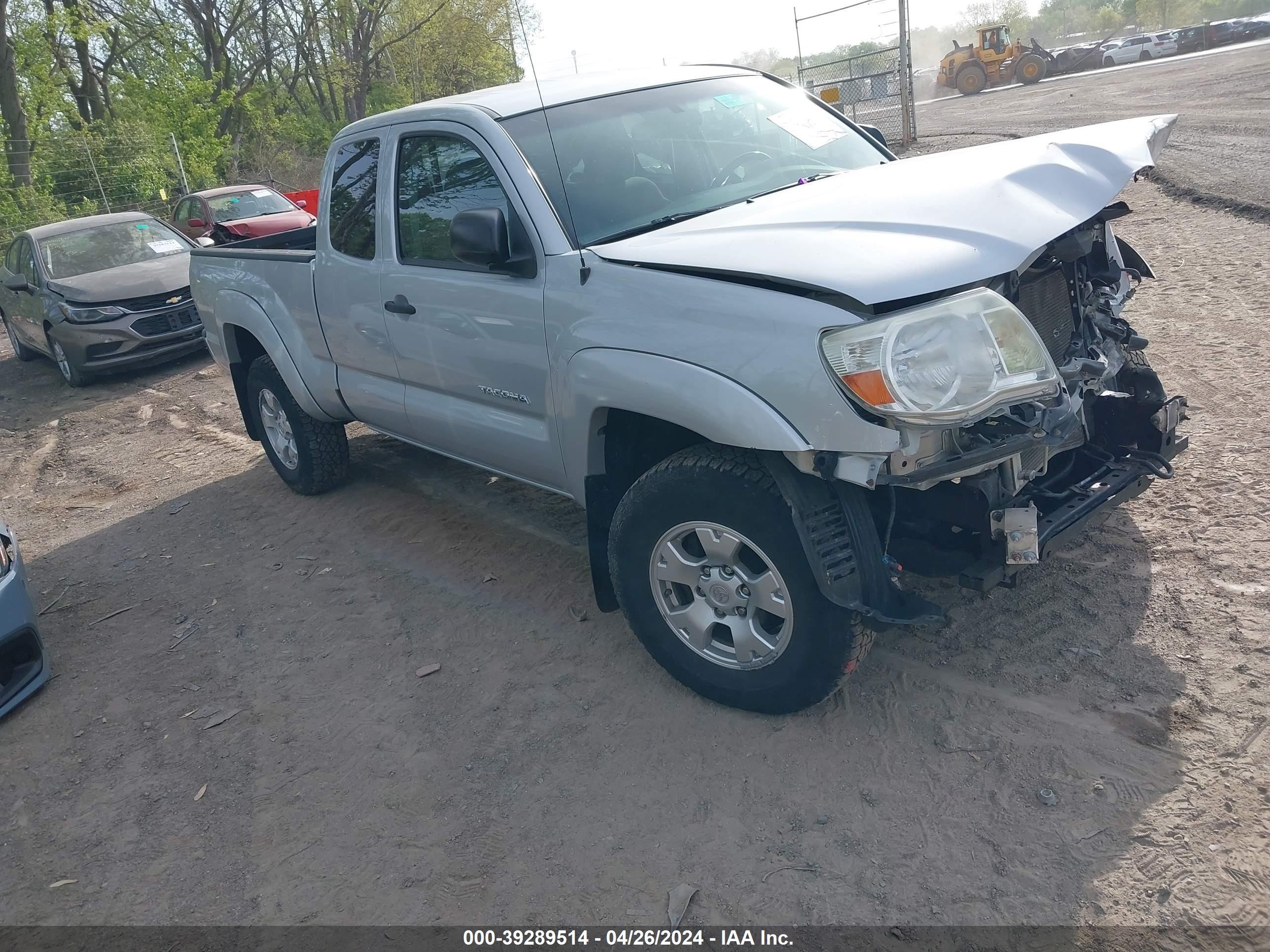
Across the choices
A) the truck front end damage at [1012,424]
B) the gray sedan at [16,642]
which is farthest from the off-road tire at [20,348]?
the truck front end damage at [1012,424]

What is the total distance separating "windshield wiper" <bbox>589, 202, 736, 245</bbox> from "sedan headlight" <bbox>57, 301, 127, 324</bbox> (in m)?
8.55

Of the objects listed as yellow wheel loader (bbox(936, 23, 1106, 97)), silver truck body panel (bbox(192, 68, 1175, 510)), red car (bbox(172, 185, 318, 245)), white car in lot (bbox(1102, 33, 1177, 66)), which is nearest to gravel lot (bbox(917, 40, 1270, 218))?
yellow wheel loader (bbox(936, 23, 1106, 97))

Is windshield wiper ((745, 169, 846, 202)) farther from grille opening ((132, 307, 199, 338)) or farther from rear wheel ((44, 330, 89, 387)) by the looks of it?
rear wheel ((44, 330, 89, 387))

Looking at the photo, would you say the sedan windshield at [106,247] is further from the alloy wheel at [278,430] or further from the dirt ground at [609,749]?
the dirt ground at [609,749]

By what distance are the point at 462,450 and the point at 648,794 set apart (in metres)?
2.00

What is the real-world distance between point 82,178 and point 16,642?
23036 millimetres

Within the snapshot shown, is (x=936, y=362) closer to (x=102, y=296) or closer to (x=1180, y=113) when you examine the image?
(x=102, y=296)

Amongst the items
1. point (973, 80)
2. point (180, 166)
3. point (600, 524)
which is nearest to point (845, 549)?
point (600, 524)

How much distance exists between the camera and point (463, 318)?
4.13 m

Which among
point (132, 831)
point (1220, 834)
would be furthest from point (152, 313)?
point (1220, 834)

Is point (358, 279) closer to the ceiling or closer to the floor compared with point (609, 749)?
closer to the ceiling

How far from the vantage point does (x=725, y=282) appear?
308cm

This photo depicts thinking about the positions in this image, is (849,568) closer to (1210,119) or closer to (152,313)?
(152,313)

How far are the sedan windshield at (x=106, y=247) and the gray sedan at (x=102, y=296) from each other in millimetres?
11
